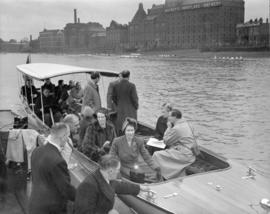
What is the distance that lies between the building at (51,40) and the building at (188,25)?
44.8 m

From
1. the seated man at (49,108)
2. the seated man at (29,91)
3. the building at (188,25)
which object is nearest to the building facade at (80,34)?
the building at (188,25)

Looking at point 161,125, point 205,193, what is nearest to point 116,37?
point 161,125

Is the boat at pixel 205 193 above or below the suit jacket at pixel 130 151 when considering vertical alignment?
below

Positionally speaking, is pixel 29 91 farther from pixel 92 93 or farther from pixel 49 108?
pixel 92 93

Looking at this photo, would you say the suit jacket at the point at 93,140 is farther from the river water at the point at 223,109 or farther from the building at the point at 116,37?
the building at the point at 116,37

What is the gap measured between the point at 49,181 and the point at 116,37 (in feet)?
391

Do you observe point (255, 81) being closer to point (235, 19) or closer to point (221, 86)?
point (221, 86)

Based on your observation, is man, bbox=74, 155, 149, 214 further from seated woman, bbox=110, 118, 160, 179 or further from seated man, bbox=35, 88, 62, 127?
seated man, bbox=35, 88, 62, 127

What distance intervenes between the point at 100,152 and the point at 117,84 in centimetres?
222

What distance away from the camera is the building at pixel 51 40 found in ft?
495

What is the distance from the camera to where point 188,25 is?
95.8m

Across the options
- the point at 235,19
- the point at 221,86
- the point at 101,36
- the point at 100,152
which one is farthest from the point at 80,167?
the point at 101,36

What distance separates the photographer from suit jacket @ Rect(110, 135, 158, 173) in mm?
4953

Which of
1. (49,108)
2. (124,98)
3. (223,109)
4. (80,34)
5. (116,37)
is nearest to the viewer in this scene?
(124,98)
